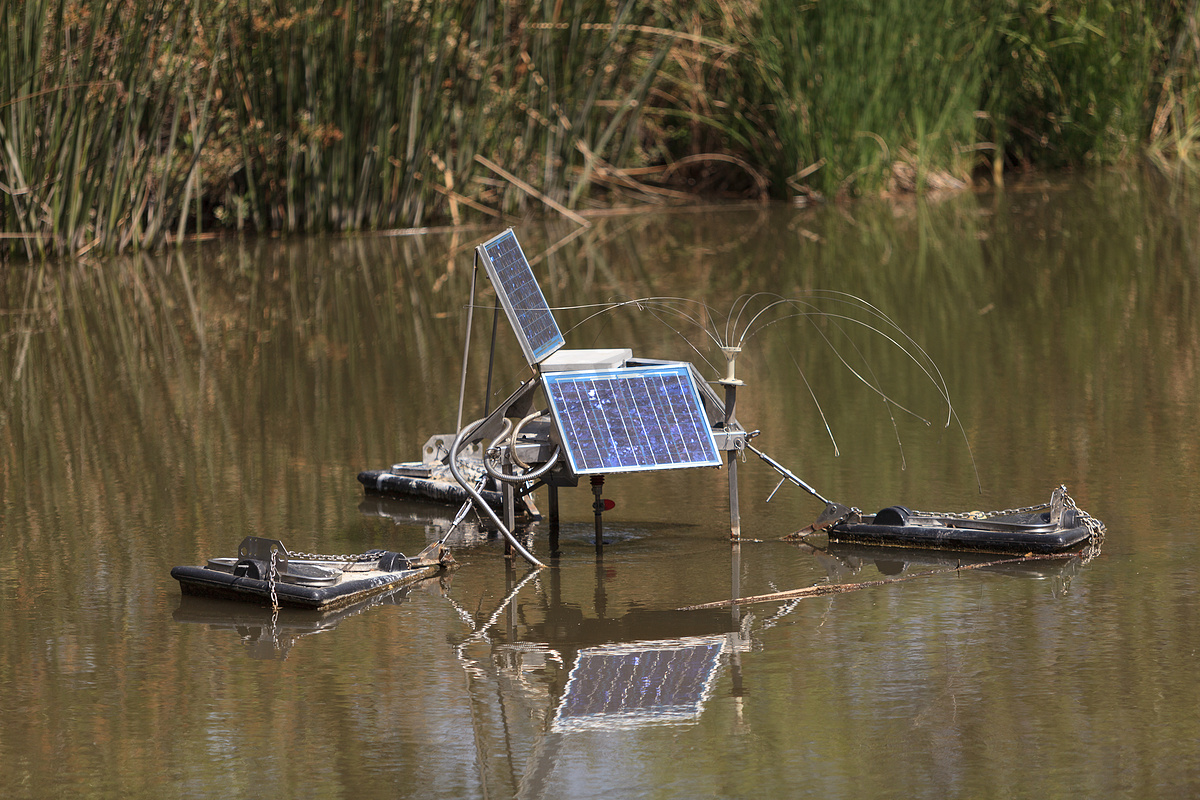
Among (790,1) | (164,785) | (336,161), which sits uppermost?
(790,1)

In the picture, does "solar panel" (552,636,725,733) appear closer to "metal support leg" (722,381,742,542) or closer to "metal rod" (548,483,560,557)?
"metal support leg" (722,381,742,542)

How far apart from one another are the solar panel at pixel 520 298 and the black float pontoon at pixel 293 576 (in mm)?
782

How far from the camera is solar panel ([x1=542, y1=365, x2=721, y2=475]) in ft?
16.9

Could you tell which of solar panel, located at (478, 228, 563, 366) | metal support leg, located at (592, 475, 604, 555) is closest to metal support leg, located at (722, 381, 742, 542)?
metal support leg, located at (592, 475, 604, 555)

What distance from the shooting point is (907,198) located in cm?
1669

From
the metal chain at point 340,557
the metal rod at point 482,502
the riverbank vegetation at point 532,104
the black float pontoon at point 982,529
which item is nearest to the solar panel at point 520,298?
the metal rod at point 482,502

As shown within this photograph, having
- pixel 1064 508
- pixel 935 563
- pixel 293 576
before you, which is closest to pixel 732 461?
pixel 935 563

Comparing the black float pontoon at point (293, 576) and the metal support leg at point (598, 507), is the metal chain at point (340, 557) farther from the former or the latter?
the metal support leg at point (598, 507)

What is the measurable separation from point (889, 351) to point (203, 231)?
8.81 m

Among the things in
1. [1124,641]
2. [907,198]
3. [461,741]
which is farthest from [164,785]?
[907,198]

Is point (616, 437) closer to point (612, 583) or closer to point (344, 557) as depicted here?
point (612, 583)

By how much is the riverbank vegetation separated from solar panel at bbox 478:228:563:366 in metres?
7.60

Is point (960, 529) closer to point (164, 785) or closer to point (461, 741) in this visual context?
point (461, 741)

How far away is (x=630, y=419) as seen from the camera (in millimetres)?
5285
